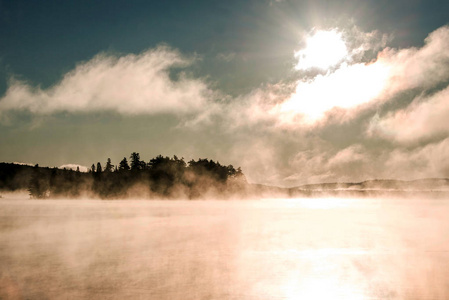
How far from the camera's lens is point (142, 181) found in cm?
9656

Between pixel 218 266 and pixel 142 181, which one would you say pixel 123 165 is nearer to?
pixel 142 181

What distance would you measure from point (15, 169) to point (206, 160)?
74.2 metres

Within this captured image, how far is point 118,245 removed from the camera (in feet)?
41.9

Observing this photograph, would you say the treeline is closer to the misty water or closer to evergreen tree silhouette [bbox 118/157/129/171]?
evergreen tree silhouette [bbox 118/157/129/171]

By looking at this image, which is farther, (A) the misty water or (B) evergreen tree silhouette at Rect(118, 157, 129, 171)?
(B) evergreen tree silhouette at Rect(118, 157, 129, 171)

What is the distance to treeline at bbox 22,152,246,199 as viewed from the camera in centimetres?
9450

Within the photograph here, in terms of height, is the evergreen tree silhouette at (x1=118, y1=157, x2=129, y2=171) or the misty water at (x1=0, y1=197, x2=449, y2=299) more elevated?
the evergreen tree silhouette at (x1=118, y1=157, x2=129, y2=171)

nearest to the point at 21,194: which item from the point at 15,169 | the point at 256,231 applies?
the point at 15,169

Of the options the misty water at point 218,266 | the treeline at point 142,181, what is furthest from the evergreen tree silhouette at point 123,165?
the misty water at point 218,266

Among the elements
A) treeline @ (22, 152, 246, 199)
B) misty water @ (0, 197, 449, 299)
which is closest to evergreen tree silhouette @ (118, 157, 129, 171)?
treeline @ (22, 152, 246, 199)

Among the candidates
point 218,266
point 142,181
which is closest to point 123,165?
point 142,181

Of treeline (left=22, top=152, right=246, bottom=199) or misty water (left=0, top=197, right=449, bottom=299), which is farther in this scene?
treeline (left=22, top=152, right=246, bottom=199)

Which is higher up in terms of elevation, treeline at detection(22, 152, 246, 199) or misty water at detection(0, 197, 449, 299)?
treeline at detection(22, 152, 246, 199)

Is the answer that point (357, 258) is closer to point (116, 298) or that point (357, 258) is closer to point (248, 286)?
point (248, 286)
